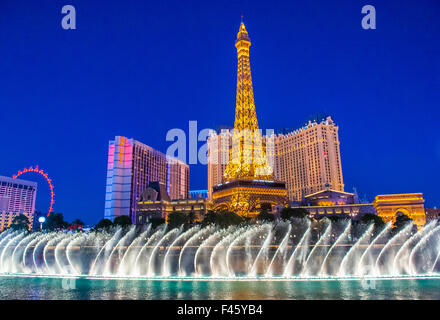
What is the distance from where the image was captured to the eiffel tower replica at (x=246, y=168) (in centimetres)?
9200

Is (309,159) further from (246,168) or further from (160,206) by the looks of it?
(160,206)

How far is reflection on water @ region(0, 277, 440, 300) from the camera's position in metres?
17.3

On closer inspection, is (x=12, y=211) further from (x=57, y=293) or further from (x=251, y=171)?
(x=57, y=293)

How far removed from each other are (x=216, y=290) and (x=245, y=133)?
257 feet

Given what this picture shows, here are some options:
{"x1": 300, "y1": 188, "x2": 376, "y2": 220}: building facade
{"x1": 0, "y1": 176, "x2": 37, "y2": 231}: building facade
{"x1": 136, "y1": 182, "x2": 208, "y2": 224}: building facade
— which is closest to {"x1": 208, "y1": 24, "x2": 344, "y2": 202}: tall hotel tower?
{"x1": 300, "y1": 188, "x2": 376, "y2": 220}: building facade

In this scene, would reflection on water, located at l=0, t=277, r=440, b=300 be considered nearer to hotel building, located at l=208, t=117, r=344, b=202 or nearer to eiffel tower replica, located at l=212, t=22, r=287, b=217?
eiffel tower replica, located at l=212, t=22, r=287, b=217

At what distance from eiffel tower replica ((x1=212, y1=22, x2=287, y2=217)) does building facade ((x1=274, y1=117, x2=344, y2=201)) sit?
32.3m

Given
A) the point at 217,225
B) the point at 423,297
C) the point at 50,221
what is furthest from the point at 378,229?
the point at 50,221

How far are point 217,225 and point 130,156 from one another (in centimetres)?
5615

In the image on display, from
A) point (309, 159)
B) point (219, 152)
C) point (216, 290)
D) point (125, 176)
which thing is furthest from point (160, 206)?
point (216, 290)

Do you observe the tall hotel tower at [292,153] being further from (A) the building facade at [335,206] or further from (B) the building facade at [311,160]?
(A) the building facade at [335,206]

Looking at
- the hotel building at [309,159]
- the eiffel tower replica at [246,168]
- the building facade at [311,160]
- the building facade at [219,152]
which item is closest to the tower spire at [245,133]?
the eiffel tower replica at [246,168]

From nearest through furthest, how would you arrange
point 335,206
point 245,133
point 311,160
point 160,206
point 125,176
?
point 245,133 < point 335,206 < point 160,206 < point 125,176 < point 311,160

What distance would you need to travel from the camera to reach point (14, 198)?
14962 centimetres
